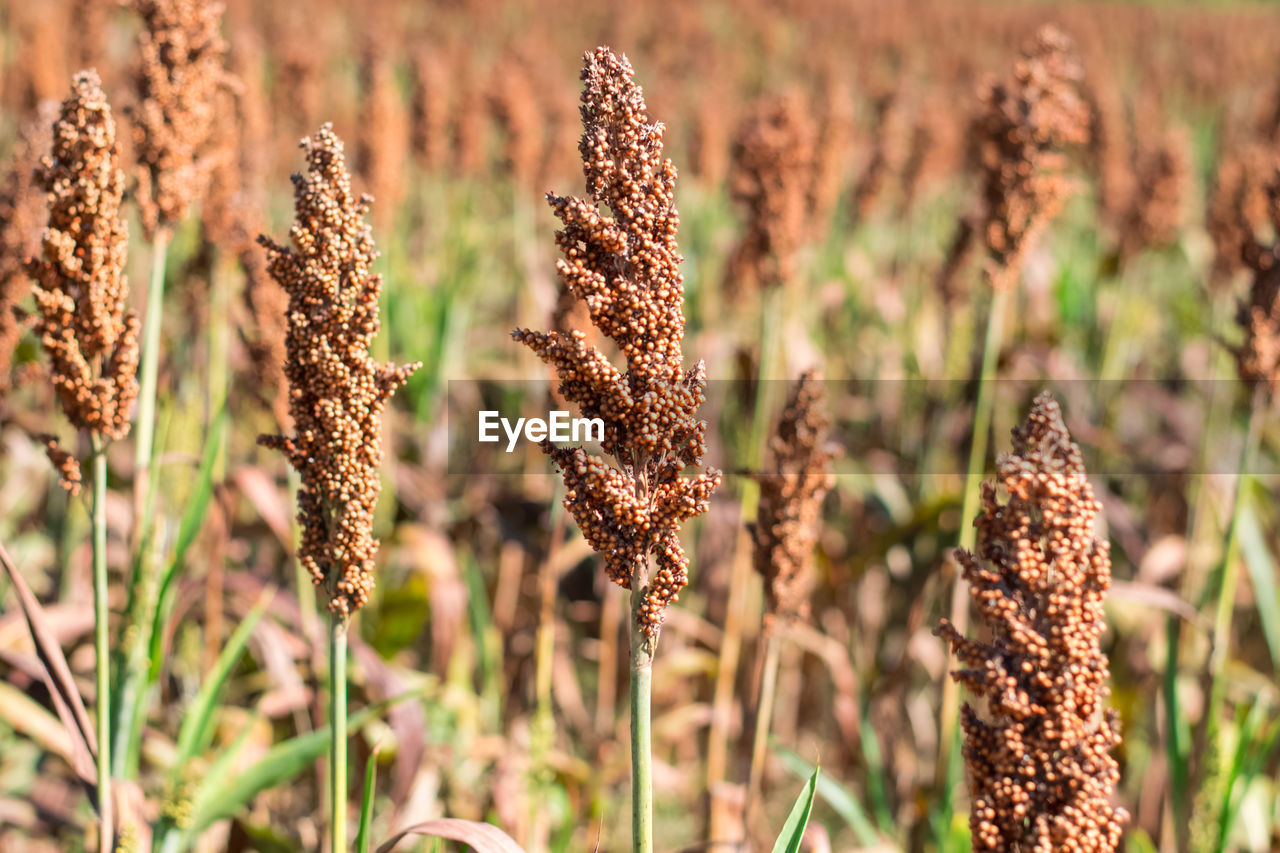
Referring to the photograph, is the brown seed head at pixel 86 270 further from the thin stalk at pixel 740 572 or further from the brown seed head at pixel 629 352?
the thin stalk at pixel 740 572

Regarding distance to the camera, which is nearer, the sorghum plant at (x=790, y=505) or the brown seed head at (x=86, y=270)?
the brown seed head at (x=86, y=270)

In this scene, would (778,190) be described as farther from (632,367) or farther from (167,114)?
(632,367)

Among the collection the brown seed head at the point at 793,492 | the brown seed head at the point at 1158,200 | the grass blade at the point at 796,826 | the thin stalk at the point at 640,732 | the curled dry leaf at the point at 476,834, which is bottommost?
the curled dry leaf at the point at 476,834

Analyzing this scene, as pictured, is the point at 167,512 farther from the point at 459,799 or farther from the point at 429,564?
the point at 459,799

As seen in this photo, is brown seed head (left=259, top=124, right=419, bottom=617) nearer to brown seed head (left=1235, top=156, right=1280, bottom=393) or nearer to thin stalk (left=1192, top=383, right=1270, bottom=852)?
thin stalk (left=1192, top=383, right=1270, bottom=852)

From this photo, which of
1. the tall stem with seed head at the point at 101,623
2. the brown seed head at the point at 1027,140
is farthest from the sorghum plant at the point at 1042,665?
the brown seed head at the point at 1027,140

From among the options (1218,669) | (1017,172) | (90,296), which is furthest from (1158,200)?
(90,296)
